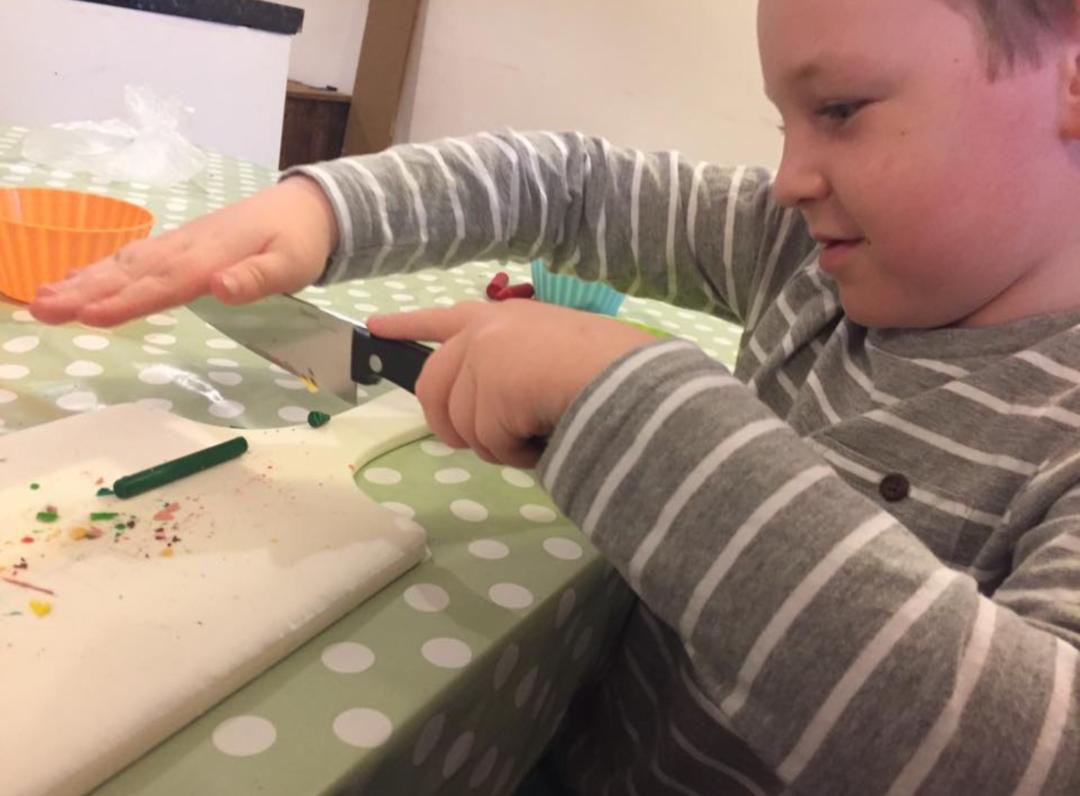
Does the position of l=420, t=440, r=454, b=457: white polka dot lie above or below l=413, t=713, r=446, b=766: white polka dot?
above

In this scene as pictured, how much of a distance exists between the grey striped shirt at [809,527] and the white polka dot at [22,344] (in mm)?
199

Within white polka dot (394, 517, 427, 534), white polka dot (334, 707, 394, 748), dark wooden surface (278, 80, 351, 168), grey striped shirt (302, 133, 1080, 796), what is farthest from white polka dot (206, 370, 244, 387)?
dark wooden surface (278, 80, 351, 168)

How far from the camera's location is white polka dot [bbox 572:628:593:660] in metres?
0.53

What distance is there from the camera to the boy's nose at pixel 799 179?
0.45 metres

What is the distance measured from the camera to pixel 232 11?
5.55ft

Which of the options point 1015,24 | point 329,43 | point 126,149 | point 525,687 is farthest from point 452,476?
point 329,43

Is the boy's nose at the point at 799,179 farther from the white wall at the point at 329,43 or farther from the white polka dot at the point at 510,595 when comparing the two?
the white wall at the point at 329,43

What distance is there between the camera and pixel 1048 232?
1.41 feet

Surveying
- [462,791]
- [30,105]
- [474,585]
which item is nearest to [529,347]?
[474,585]

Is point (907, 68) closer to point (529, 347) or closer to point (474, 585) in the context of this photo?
point (529, 347)

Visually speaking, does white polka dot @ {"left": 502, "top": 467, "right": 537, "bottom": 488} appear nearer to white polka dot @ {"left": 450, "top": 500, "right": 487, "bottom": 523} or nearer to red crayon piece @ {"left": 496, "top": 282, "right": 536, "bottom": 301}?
white polka dot @ {"left": 450, "top": 500, "right": 487, "bottom": 523}

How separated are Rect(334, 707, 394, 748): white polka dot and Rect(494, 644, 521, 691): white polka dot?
0.25ft

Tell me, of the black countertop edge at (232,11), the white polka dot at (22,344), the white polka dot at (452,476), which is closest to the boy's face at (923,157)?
the white polka dot at (452,476)

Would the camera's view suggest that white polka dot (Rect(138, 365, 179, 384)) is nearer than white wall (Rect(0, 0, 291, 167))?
Yes
